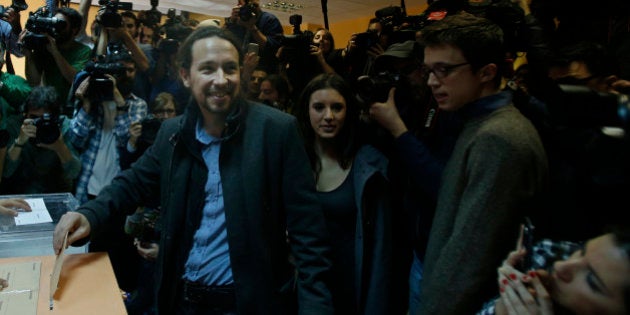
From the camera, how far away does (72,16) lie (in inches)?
85.9

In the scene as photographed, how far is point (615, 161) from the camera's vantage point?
52 cm

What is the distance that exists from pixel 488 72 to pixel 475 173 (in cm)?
33

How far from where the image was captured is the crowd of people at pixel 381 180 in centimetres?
81

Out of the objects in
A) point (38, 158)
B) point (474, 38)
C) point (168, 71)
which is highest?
point (474, 38)

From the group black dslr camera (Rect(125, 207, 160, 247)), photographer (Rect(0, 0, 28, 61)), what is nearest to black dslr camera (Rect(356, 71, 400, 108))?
black dslr camera (Rect(125, 207, 160, 247))

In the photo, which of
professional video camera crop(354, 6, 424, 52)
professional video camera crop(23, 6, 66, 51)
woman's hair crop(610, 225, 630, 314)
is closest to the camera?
woman's hair crop(610, 225, 630, 314)

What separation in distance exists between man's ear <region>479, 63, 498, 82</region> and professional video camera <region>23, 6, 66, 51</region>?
174 centimetres

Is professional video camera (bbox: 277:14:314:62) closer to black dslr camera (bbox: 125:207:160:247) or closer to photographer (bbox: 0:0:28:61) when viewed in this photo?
black dslr camera (bbox: 125:207:160:247)

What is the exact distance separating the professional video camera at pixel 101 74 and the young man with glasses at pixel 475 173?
131 cm

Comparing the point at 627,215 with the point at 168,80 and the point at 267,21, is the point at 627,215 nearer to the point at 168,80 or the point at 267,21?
the point at 267,21

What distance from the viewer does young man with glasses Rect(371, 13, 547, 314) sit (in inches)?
42.5

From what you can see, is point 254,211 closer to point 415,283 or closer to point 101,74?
point 415,283

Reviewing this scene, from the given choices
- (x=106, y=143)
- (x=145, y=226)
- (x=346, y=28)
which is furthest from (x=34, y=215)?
(x=346, y=28)

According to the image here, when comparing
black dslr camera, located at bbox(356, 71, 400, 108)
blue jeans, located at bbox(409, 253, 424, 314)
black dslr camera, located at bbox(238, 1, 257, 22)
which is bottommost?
blue jeans, located at bbox(409, 253, 424, 314)
